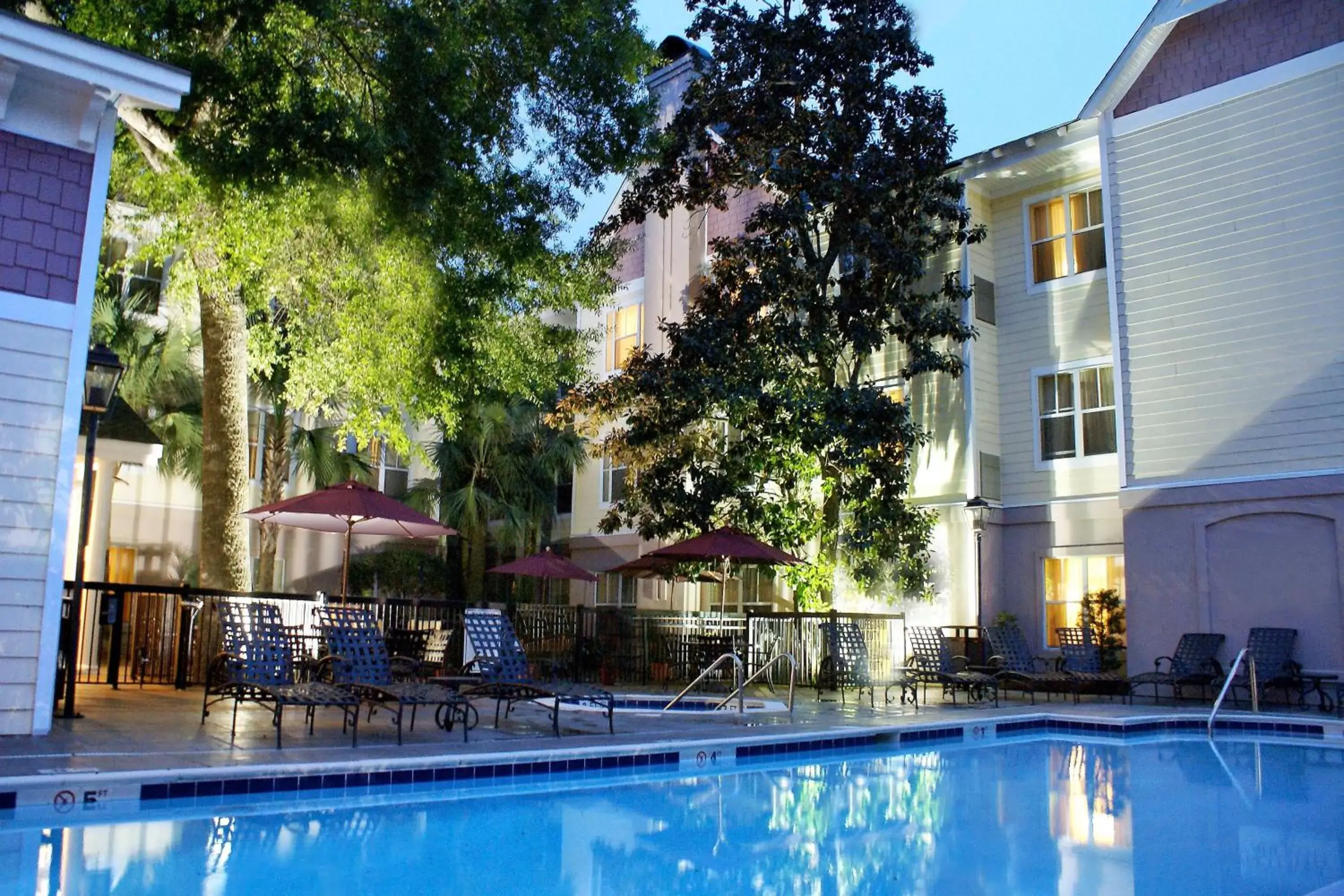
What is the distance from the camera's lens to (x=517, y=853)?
6484mm

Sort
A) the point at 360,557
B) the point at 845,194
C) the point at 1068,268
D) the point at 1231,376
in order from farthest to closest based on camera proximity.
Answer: the point at 360,557 → the point at 1068,268 → the point at 845,194 → the point at 1231,376

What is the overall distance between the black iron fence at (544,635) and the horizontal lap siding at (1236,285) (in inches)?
207

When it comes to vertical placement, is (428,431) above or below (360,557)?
above

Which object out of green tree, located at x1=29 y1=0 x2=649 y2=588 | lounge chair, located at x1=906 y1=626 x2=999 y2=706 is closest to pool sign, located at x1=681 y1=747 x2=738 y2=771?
lounge chair, located at x1=906 y1=626 x2=999 y2=706

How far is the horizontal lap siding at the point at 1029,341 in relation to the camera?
1908 cm

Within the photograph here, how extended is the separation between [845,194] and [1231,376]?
20.7ft

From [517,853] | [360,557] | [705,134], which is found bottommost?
[517,853]

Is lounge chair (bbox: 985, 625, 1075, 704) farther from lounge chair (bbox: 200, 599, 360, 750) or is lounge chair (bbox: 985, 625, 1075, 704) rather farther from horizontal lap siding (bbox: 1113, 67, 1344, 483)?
lounge chair (bbox: 200, 599, 360, 750)

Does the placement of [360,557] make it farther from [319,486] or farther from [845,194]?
[845,194]

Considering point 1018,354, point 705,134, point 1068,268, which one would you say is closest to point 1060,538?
point 1018,354

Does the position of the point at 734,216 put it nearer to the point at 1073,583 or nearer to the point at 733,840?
the point at 1073,583

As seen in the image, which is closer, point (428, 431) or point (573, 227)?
point (573, 227)

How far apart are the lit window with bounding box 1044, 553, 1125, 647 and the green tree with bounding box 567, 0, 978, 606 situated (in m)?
2.09

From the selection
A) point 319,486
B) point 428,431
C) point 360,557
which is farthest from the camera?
point 428,431
